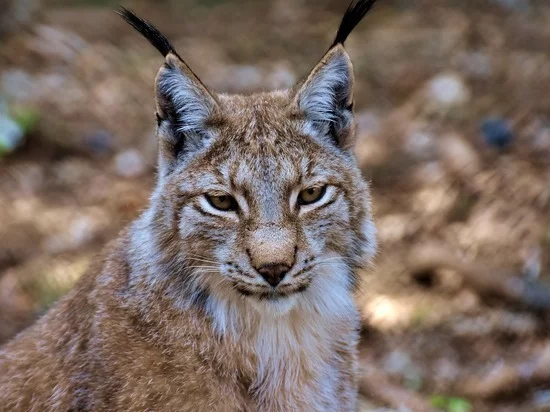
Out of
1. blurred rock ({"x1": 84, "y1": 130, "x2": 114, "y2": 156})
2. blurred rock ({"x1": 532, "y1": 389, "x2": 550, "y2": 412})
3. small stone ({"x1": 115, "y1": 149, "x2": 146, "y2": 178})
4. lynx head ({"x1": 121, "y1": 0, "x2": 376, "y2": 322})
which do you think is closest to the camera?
lynx head ({"x1": 121, "y1": 0, "x2": 376, "y2": 322})

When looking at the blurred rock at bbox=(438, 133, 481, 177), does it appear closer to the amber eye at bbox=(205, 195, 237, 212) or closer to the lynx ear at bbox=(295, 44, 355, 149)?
the lynx ear at bbox=(295, 44, 355, 149)

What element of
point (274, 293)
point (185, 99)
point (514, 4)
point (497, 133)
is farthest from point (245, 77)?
point (274, 293)

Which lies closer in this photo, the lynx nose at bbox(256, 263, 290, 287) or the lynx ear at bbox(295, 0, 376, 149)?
the lynx nose at bbox(256, 263, 290, 287)

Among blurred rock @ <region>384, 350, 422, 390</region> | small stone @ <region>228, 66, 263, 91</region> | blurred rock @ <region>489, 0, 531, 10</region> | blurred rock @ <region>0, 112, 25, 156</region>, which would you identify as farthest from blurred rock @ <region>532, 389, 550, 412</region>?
blurred rock @ <region>489, 0, 531, 10</region>

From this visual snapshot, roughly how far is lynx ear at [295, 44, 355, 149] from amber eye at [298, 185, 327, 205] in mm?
348

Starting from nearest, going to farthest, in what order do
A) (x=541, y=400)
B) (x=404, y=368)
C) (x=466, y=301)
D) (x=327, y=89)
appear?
(x=327, y=89)
(x=541, y=400)
(x=404, y=368)
(x=466, y=301)

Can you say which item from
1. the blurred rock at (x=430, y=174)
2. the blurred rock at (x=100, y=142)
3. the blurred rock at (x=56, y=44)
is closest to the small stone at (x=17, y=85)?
the blurred rock at (x=56, y=44)

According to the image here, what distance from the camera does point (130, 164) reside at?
858cm

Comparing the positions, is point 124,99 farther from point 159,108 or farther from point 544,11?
→ point 159,108

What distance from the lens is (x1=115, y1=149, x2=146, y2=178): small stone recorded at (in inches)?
333

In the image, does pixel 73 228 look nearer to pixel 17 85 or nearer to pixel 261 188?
pixel 17 85

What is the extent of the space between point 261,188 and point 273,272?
0.39 meters

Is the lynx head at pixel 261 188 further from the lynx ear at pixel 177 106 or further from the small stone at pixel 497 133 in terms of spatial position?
the small stone at pixel 497 133

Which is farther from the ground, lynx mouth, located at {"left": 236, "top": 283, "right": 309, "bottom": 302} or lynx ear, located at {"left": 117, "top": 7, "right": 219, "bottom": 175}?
lynx ear, located at {"left": 117, "top": 7, "right": 219, "bottom": 175}
